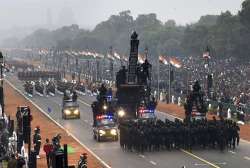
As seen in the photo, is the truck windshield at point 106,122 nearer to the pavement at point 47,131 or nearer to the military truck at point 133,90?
the pavement at point 47,131

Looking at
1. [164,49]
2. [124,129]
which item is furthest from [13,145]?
[164,49]

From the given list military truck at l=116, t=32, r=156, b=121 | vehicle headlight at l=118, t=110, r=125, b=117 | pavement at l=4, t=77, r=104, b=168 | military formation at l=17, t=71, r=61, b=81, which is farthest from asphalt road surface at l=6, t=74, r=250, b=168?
military formation at l=17, t=71, r=61, b=81

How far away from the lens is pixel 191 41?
154m

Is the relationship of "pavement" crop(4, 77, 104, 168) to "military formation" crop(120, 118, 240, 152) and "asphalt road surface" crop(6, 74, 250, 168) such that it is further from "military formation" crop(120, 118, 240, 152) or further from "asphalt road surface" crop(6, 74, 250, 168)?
"military formation" crop(120, 118, 240, 152)

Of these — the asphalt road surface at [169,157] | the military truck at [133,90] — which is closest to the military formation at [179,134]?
the asphalt road surface at [169,157]

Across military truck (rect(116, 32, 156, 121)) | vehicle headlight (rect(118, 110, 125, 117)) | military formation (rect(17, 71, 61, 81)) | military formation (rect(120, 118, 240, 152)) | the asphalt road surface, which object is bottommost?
the asphalt road surface

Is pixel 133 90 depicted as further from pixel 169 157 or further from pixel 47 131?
pixel 169 157

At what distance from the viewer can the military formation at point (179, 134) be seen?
40875mm

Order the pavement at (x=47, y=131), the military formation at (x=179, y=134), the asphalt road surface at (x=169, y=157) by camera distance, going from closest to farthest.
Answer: the asphalt road surface at (x=169, y=157)
the pavement at (x=47, y=131)
the military formation at (x=179, y=134)

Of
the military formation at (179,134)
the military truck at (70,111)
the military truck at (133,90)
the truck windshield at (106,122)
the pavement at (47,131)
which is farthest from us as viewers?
the military truck at (70,111)

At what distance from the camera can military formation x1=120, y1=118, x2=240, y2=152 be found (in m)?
40.9

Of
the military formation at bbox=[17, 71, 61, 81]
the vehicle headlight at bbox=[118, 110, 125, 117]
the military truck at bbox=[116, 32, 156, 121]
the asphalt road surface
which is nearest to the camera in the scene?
the asphalt road surface

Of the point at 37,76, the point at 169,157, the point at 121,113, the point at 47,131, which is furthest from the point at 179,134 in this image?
the point at 37,76

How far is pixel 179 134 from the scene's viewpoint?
41.3 m
